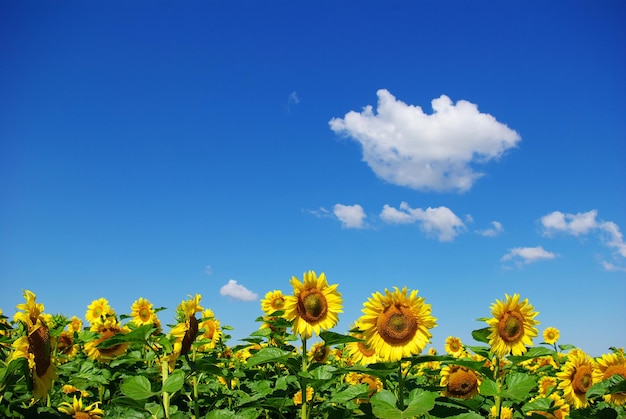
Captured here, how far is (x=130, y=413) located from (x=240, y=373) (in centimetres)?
232

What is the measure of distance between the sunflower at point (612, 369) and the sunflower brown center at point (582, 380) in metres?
0.21

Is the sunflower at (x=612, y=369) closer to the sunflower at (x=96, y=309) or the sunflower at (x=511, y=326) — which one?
the sunflower at (x=511, y=326)

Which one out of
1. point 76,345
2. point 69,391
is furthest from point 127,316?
point 76,345

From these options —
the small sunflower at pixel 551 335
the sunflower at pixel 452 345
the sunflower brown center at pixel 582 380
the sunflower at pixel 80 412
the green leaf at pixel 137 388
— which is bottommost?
the sunflower at pixel 80 412

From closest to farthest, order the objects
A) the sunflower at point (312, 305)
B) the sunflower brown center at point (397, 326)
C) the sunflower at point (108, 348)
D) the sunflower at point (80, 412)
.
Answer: the sunflower at point (80, 412)
the sunflower brown center at point (397, 326)
the sunflower at point (312, 305)
the sunflower at point (108, 348)

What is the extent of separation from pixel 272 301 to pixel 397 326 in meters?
3.71

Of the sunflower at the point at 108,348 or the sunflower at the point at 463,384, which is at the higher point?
the sunflower at the point at 108,348

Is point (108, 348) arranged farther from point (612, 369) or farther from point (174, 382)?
point (612, 369)

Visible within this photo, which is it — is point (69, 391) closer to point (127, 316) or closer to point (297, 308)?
point (127, 316)

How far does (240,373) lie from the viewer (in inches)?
242

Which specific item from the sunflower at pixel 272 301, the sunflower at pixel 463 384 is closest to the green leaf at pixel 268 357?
the sunflower at pixel 463 384

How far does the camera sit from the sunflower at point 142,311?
7.84 meters

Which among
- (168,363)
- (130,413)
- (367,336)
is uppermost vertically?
(367,336)

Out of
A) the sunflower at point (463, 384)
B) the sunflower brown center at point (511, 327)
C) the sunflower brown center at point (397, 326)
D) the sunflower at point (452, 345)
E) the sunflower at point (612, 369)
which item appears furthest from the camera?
the sunflower at point (452, 345)
